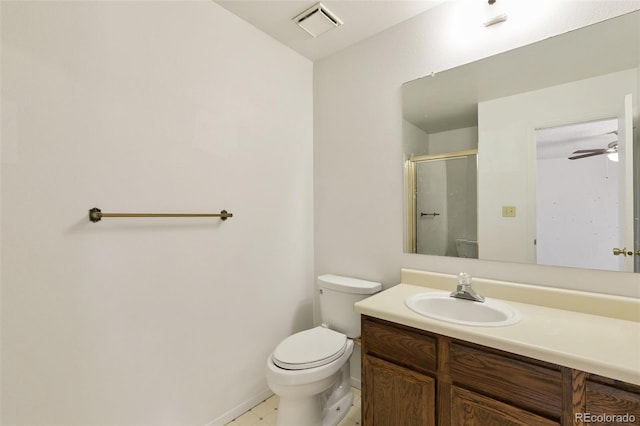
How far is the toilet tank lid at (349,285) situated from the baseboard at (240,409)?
0.81 metres

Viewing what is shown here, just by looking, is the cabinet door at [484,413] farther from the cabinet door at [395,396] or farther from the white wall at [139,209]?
the white wall at [139,209]

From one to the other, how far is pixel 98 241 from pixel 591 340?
1904 mm

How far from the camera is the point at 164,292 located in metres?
1.45

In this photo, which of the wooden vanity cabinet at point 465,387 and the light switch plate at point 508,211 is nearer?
the wooden vanity cabinet at point 465,387

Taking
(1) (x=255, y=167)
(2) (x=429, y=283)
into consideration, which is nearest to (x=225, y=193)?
(1) (x=255, y=167)

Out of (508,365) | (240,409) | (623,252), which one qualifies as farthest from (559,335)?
(240,409)

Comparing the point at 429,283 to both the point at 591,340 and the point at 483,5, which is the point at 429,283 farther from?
the point at 483,5

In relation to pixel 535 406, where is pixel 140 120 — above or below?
above

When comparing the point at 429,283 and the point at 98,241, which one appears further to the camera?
the point at 429,283

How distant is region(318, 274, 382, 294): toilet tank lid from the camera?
1.79 m

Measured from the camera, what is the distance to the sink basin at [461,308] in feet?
4.16

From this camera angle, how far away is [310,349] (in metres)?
1.58

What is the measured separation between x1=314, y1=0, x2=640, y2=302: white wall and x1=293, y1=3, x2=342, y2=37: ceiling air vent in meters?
0.29

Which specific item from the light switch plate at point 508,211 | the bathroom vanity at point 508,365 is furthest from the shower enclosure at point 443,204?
the bathroom vanity at point 508,365
